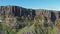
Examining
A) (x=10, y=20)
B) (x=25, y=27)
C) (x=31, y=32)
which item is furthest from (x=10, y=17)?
(x=31, y=32)

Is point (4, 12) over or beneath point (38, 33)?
over

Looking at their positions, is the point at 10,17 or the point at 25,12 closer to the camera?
the point at 10,17

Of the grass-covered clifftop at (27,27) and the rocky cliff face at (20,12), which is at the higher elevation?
the rocky cliff face at (20,12)

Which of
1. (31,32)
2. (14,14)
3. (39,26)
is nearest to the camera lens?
(31,32)

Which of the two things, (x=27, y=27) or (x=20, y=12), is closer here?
(x=27, y=27)

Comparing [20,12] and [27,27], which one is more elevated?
[20,12]

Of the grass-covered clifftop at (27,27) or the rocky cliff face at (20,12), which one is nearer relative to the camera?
the grass-covered clifftop at (27,27)

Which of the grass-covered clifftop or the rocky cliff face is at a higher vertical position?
the rocky cliff face

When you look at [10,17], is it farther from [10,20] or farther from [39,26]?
[39,26]

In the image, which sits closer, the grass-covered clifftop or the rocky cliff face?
the grass-covered clifftop

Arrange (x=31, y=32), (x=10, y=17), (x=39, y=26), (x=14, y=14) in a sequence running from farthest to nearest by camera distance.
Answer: (x=14, y=14), (x=10, y=17), (x=39, y=26), (x=31, y=32)
